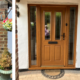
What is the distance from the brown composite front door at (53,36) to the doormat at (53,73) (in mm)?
265

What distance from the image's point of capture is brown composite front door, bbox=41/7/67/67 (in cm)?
320

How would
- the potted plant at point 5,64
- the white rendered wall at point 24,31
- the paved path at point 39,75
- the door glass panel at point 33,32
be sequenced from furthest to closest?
the door glass panel at point 33,32
the white rendered wall at point 24,31
the paved path at point 39,75
the potted plant at point 5,64

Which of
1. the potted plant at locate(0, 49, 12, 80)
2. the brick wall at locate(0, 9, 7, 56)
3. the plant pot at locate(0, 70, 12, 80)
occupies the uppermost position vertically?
the brick wall at locate(0, 9, 7, 56)

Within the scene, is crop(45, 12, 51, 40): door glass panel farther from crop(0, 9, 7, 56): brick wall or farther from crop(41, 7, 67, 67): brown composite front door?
crop(0, 9, 7, 56): brick wall

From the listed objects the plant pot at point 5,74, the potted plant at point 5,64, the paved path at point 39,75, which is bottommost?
the paved path at point 39,75

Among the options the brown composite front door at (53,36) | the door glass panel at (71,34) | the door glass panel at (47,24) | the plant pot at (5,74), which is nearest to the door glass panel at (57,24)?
the brown composite front door at (53,36)

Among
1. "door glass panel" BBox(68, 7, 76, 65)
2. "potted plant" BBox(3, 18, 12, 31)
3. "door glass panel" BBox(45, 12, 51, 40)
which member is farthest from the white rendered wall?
"potted plant" BBox(3, 18, 12, 31)

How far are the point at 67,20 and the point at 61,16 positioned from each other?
0.24 m

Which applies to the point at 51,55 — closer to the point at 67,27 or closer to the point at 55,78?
the point at 55,78

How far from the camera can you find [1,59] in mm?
1748

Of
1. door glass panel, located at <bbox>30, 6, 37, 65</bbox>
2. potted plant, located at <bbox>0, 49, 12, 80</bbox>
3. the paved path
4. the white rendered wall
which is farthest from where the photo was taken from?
door glass panel, located at <bbox>30, 6, 37, 65</bbox>

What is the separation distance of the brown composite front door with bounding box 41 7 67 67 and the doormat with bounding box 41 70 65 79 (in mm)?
265

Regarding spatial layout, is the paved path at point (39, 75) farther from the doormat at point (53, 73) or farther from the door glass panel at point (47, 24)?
the door glass panel at point (47, 24)

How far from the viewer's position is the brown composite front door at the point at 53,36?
3201mm
